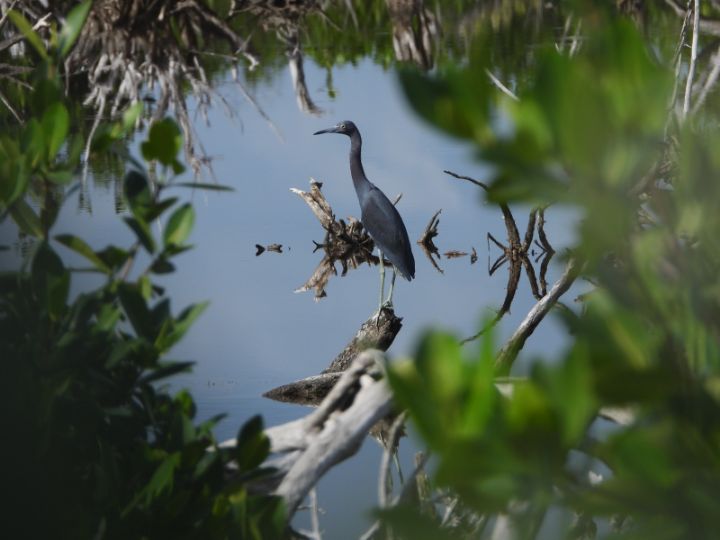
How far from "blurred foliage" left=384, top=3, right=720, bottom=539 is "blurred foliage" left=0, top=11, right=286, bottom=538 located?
58 cm

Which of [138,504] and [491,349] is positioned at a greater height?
[491,349]

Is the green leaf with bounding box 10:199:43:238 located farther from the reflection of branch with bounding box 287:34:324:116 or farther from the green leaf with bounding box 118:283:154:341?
the reflection of branch with bounding box 287:34:324:116

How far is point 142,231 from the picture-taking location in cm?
132

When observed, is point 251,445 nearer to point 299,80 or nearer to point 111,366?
point 111,366

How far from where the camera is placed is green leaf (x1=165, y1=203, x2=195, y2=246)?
132cm

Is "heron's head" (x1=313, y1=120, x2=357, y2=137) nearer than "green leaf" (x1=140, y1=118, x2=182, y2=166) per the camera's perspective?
No

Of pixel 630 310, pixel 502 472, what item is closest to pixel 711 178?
pixel 630 310

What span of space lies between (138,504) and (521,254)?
6785mm

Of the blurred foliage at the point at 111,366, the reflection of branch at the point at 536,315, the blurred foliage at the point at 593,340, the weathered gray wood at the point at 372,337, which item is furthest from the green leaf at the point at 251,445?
the weathered gray wood at the point at 372,337

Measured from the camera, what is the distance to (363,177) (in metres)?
8.40

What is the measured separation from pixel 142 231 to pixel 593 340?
677 mm

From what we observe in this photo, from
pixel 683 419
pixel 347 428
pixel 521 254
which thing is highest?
pixel 683 419

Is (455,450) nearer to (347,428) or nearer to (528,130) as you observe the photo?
(528,130)

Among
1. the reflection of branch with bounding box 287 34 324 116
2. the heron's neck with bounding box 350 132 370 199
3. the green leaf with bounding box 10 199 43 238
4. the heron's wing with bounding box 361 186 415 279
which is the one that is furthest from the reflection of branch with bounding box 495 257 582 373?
the reflection of branch with bounding box 287 34 324 116
